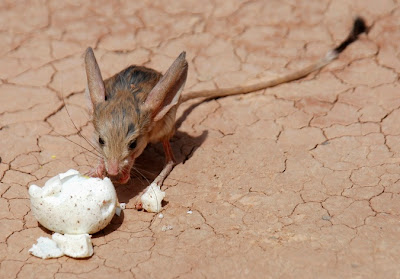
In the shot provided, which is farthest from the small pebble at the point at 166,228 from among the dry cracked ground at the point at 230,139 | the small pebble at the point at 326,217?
the small pebble at the point at 326,217

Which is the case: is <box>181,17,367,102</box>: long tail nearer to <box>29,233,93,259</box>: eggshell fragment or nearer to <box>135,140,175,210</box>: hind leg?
<box>135,140,175,210</box>: hind leg

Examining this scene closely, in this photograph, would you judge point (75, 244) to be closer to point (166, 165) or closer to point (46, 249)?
point (46, 249)

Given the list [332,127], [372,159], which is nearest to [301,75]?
[332,127]

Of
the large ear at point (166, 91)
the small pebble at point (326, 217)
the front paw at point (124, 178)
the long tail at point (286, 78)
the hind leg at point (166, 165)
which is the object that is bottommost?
the hind leg at point (166, 165)

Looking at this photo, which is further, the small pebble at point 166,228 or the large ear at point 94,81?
the large ear at point 94,81

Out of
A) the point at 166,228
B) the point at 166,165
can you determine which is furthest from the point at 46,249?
the point at 166,165

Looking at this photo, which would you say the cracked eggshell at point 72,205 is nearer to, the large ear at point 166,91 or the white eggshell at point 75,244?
the white eggshell at point 75,244

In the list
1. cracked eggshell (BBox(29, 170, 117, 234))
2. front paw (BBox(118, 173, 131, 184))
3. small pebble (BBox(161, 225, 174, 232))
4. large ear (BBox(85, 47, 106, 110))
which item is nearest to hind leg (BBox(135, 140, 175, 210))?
front paw (BBox(118, 173, 131, 184))
